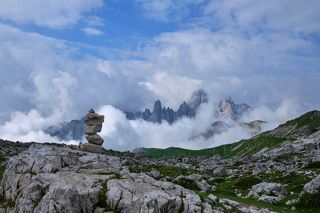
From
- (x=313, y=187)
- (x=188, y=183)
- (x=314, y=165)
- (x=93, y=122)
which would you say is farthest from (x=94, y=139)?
(x=314, y=165)

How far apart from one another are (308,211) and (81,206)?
19284mm

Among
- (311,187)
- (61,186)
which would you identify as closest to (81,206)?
(61,186)

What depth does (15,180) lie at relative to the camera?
35.5 m

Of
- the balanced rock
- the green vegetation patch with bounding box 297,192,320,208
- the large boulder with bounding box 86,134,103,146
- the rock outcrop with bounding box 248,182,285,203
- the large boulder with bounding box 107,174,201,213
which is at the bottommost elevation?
the large boulder with bounding box 107,174,201,213

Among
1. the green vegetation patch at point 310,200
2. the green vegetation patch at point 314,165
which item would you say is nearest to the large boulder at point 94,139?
the green vegetation patch at point 310,200

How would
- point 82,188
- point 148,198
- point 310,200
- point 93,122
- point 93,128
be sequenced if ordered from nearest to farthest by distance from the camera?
point 148,198 < point 82,188 < point 310,200 < point 93,128 < point 93,122

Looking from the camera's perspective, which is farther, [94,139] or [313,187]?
[94,139]

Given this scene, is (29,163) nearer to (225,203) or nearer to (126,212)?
(126,212)

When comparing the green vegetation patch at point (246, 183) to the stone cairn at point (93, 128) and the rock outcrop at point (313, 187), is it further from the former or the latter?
the stone cairn at point (93, 128)

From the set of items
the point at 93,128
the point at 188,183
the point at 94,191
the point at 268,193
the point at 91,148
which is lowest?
the point at 94,191

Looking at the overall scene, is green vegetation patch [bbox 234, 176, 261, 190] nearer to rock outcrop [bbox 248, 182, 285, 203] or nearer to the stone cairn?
rock outcrop [bbox 248, 182, 285, 203]

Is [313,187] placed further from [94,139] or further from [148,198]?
[94,139]

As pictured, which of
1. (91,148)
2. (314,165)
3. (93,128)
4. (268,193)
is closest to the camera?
(91,148)

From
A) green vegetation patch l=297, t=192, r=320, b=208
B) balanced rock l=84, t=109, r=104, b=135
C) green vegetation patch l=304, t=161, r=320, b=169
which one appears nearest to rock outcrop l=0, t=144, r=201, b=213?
balanced rock l=84, t=109, r=104, b=135
